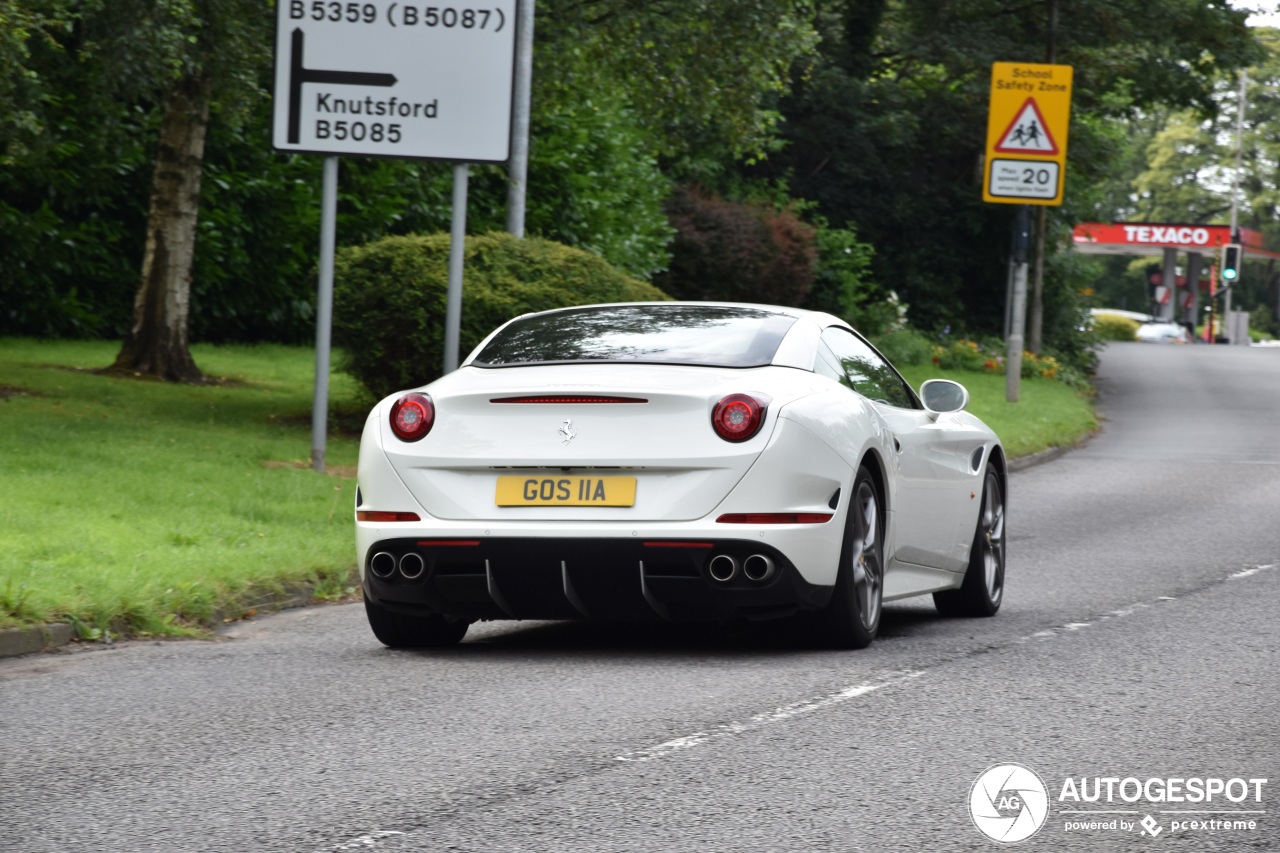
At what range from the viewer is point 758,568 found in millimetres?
7238

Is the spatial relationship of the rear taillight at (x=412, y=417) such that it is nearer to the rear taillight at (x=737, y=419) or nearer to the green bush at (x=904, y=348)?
the rear taillight at (x=737, y=419)

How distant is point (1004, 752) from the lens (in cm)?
572

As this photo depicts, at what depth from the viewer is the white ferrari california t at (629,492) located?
284 inches

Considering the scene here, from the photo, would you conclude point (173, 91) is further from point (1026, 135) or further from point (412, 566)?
point (412, 566)

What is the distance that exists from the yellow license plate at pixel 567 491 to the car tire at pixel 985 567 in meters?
2.68

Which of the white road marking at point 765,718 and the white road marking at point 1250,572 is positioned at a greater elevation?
the white road marking at point 765,718

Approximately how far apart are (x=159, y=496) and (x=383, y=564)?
4.68 meters

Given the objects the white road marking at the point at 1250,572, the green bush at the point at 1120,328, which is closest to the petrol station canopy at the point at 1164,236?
the green bush at the point at 1120,328

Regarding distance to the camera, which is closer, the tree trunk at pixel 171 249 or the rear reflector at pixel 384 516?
the rear reflector at pixel 384 516

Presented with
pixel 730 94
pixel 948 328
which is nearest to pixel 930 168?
pixel 948 328

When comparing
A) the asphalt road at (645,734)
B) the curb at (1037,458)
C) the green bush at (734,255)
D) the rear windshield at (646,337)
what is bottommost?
the curb at (1037,458)

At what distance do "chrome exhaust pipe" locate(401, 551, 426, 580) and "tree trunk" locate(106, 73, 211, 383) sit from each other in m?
12.4

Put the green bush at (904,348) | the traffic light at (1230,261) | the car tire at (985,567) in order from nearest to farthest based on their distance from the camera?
the car tire at (985,567) → the green bush at (904,348) → the traffic light at (1230,261)

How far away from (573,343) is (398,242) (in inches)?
336
